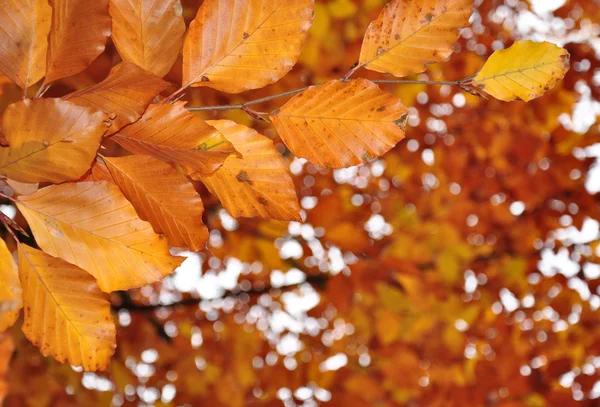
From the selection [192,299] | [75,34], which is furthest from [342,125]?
[192,299]

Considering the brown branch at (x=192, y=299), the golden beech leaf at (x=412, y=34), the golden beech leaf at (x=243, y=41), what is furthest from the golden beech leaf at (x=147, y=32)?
the brown branch at (x=192, y=299)

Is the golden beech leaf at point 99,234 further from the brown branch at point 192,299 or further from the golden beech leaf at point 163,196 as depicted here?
the brown branch at point 192,299

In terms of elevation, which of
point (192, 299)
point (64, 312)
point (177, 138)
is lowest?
point (192, 299)

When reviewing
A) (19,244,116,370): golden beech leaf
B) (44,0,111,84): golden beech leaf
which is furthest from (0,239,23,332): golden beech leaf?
(44,0,111,84): golden beech leaf

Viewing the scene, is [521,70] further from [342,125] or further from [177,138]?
[177,138]

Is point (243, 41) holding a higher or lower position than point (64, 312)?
higher
